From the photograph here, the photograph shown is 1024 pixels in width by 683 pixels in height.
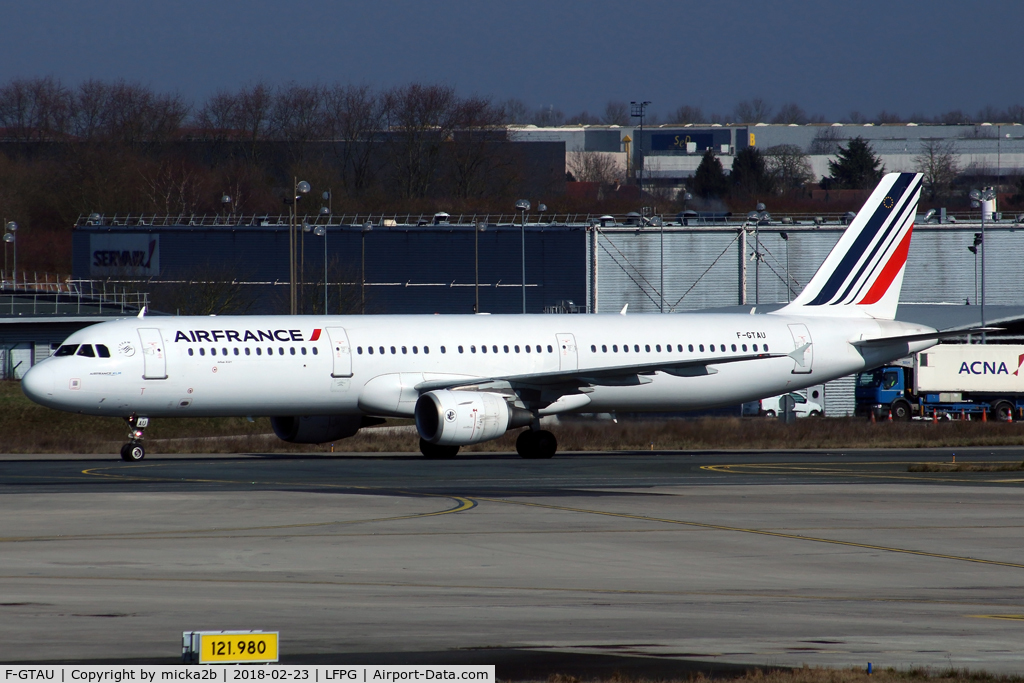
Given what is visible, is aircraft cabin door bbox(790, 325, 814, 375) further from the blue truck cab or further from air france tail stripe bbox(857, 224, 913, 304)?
the blue truck cab

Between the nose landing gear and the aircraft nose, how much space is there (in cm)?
235

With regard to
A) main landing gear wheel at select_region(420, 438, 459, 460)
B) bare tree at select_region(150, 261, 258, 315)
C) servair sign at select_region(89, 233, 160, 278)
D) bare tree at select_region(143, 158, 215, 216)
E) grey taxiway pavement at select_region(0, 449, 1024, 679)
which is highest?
bare tree at select_region(143, 158, 215, 216)

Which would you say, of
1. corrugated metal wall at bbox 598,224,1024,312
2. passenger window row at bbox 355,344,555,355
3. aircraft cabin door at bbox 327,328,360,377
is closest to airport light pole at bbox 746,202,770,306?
corrugated metal wall at bbox 598,224,1024,312

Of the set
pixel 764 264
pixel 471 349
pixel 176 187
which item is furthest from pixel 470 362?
pixel 176 187

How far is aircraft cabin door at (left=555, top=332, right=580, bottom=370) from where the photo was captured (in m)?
40.0

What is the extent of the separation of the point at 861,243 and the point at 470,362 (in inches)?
584

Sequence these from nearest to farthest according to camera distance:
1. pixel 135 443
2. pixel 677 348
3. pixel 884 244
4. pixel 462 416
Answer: pixel 462 416 → pixel 135 443 → pixel 677 348 → pixel 884 244

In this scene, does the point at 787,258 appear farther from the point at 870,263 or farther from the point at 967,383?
the point at 870,263

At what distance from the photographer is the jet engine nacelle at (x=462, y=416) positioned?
35.8 metres

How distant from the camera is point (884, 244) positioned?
45.8 m

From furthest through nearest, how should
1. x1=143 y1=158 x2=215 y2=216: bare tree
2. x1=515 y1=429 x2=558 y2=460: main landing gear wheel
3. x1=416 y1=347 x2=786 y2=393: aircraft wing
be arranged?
x1=143 y1=158 x2=215 y2=216: bare tree, x1=515 y1=429 x2=558 y2=460: main landing gear wheel, x1=416 y1=347 x2=786 y2=393: aircraft wing

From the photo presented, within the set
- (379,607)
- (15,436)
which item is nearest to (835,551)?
(379,607)

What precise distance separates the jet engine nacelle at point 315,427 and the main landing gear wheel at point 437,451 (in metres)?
2.25

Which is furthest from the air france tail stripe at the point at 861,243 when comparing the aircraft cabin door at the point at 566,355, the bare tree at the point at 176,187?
the bare tree at the point at 176,187
